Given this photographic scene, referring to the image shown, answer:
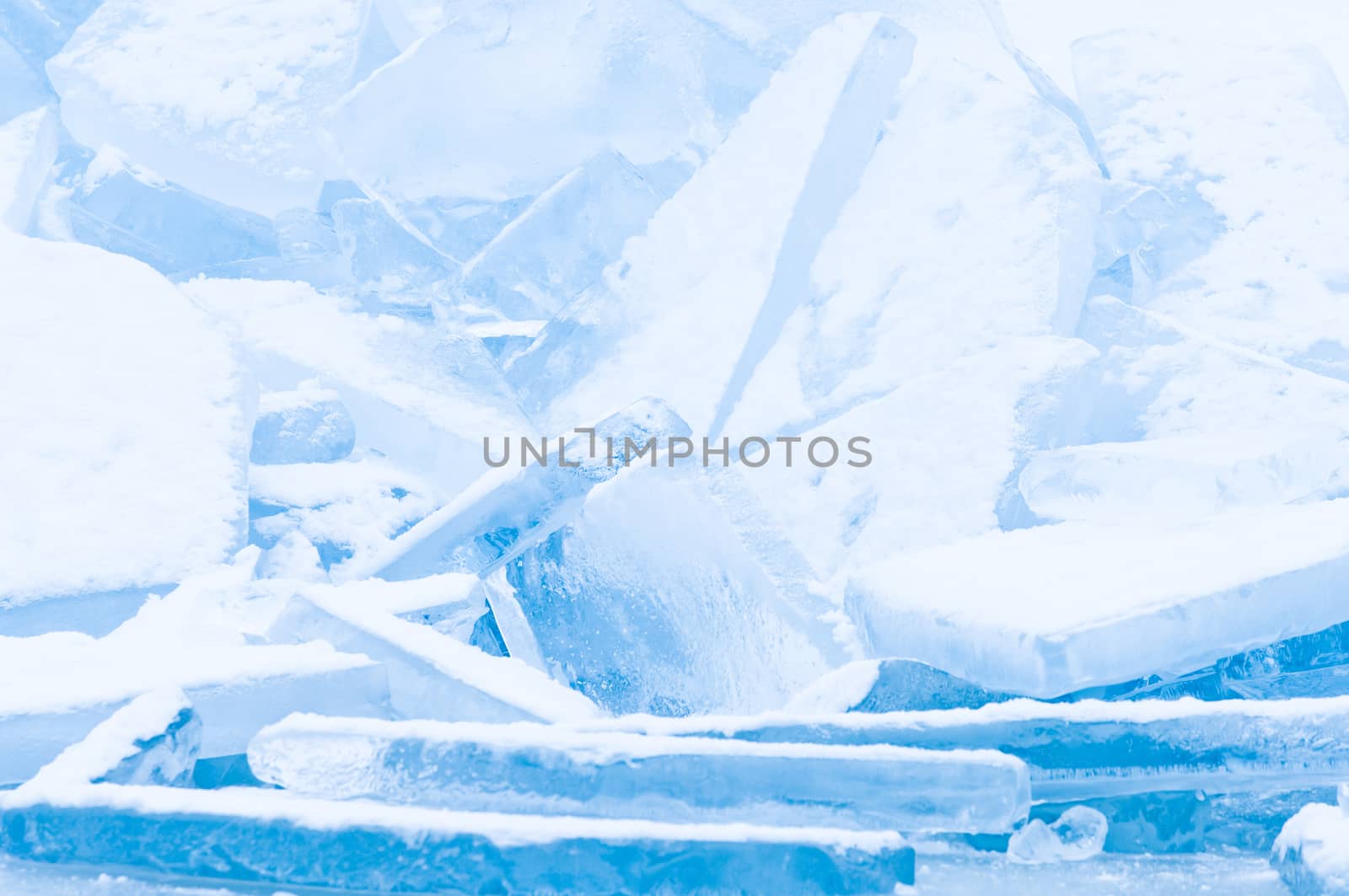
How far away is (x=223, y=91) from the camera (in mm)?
2711

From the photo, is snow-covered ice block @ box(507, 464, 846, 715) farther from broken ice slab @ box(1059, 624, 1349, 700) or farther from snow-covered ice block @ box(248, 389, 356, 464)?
snow-covered ice block @ box(248, 389, 356, 464)

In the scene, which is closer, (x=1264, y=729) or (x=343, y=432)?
(x=1264, y=729)

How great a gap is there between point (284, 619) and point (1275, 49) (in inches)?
87.5

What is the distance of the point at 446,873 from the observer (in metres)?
0.83

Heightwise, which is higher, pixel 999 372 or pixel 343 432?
pixel 999 372

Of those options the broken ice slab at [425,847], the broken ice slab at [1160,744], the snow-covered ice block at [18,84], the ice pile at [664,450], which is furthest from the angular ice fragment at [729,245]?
the snow-covered ice block at [18,84]

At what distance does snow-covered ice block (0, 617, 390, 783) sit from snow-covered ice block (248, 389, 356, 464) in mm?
789

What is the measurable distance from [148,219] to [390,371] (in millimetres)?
981

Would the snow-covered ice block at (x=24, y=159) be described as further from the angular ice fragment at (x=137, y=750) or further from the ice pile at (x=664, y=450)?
the angular ice fragment at (x=137, y=750)

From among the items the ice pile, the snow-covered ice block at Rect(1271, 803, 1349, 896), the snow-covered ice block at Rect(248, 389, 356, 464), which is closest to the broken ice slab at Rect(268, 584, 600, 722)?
the ice pile

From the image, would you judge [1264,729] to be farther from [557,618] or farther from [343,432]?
[343,432]

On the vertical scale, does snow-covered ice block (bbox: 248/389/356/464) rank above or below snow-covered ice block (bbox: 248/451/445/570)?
above

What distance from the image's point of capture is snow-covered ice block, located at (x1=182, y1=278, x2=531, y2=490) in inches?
82.4

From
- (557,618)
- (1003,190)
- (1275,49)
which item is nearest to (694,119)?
(1003,190)
